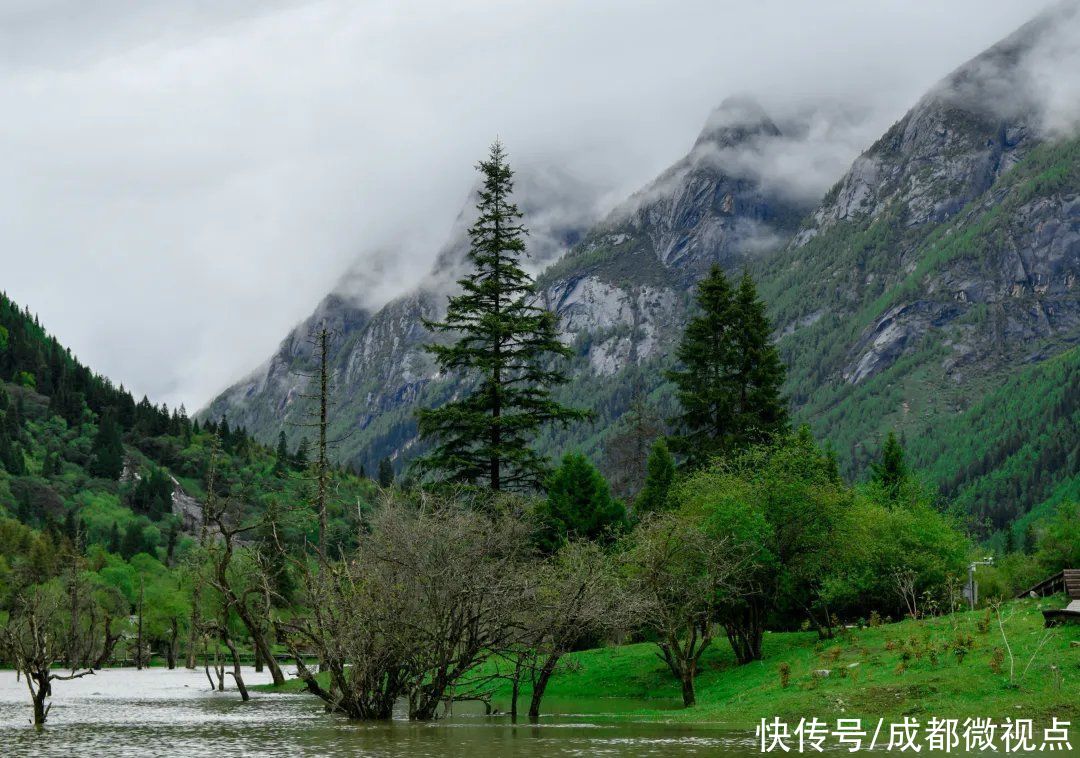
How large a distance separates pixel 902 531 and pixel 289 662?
86760 mm

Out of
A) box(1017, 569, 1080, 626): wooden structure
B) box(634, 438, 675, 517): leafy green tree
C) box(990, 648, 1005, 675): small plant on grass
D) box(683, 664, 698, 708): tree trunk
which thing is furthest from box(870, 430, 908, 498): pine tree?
box(990, 648, 1005, 675): small plant on grass

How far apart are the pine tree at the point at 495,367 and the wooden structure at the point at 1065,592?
986 inches

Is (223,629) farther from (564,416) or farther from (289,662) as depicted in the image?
(289,662)

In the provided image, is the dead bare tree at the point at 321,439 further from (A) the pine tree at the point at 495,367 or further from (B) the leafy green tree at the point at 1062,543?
(B) the leafy green tree at the point at 1062,543

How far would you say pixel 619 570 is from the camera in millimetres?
50812

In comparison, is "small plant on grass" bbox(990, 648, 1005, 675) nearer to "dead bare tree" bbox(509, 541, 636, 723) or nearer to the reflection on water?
the reflection on water

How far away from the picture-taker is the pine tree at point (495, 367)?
5566 cm

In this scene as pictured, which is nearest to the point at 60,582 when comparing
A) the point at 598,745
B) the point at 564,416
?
the point at 564,416

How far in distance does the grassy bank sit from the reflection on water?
4355 mm

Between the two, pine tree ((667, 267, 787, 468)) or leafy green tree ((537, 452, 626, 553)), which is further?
pine tree ((667, 267, 787, 468))

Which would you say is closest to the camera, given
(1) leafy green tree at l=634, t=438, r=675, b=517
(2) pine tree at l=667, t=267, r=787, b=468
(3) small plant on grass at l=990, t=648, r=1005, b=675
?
(3) small plant on grass at l=990, t=648, r=1005, b=675

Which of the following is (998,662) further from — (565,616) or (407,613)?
(407,613)

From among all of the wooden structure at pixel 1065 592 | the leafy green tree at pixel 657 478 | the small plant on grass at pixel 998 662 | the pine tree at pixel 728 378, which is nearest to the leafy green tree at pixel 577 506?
the leafy green tree at pixel 657 478

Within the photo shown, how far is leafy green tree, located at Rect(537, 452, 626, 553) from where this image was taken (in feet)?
231
